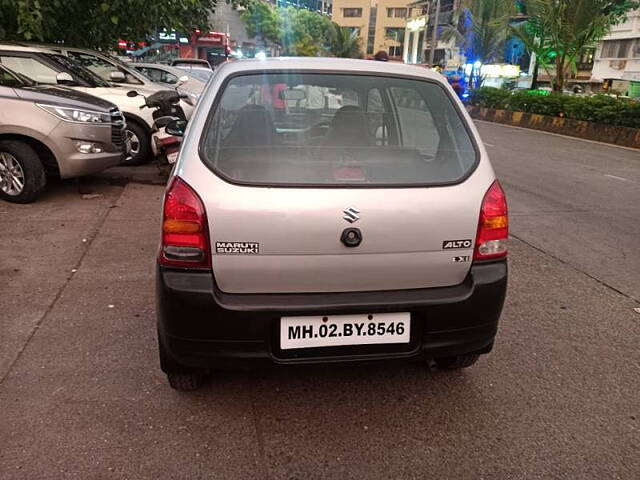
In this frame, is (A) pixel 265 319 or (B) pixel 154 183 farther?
(B) pixel 154 183

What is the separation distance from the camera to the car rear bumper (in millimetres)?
2326

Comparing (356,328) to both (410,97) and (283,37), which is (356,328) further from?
(283,37)

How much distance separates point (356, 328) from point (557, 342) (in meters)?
1.75

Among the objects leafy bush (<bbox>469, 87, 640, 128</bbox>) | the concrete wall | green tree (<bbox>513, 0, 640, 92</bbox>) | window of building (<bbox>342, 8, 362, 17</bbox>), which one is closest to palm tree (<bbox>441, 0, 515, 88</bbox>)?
leafy bush (<bbox>469, 87, 640, 128</bbox>)

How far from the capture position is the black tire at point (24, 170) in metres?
6.03

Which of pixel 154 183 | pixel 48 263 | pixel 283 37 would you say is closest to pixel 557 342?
pixel 48 263

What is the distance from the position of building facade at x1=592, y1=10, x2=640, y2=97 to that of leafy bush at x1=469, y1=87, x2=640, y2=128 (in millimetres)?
18392

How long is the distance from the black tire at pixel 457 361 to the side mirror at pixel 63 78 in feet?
21.8

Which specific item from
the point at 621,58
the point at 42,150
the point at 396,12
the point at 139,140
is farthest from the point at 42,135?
the point at 396,12

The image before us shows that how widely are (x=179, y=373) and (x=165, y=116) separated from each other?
5458mm

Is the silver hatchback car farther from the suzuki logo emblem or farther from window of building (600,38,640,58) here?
window of building (600,38,640,58)

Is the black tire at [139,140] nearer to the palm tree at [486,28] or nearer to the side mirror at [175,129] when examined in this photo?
the side mirror at [175,129]

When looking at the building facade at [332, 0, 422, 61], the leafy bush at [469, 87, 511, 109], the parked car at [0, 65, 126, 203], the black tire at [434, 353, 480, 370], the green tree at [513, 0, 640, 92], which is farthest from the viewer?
the building facade at [332, 0, 422, 61]

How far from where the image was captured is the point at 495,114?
22.8 metres
